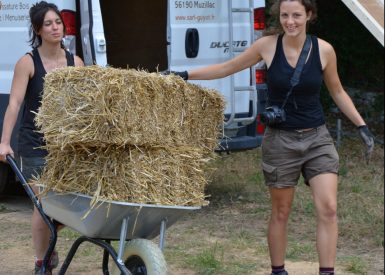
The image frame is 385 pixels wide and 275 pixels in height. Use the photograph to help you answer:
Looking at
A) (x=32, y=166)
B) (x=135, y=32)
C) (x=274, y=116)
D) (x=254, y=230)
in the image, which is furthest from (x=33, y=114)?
(x=135, y=32)

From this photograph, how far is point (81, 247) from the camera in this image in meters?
6.60

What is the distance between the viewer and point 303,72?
514cm

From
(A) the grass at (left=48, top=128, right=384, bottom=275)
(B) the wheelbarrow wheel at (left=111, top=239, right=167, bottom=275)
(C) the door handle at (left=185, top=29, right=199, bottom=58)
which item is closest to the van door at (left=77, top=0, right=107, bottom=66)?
(C) the door handle at (left=185, top=29, right=199, bottom=58)

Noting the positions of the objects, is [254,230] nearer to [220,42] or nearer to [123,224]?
[220,42]

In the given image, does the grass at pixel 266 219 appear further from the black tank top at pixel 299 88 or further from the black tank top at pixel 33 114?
the black tank top at pixel 33 114

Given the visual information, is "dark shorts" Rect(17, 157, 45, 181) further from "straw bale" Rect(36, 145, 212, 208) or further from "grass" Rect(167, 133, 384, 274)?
"grass" Rect(167, 133, 384, 274)

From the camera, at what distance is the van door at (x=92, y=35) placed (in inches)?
265

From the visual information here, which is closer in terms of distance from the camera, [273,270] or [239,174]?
[273,270]

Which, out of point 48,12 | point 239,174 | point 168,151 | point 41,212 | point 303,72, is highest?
point 48,12

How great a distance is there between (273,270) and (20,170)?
1.59 metres

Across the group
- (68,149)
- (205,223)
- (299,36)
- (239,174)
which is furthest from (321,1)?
(68,149)

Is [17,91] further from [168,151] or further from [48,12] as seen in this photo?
[168,151]

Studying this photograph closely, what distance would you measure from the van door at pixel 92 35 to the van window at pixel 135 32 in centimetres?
181

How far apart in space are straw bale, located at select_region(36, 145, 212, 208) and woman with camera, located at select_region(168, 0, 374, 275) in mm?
668
